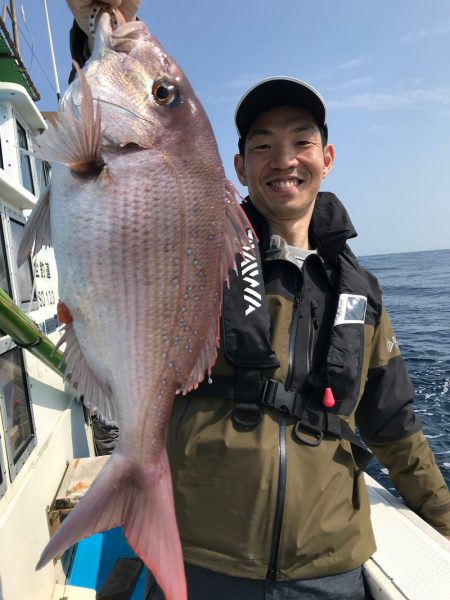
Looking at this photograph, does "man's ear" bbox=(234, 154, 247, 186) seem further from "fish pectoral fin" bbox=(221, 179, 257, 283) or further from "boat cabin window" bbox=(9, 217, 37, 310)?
"boat cabin window" bbox=(9, 217, 37, 310)

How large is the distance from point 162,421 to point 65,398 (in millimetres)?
3896

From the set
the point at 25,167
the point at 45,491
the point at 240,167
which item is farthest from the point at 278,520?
the point at 25,167

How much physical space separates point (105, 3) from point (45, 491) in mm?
3168

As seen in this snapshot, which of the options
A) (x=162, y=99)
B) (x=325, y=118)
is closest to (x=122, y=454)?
(x=162, y=99)

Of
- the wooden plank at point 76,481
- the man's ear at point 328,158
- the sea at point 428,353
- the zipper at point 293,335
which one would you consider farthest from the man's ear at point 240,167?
the sea at point 428,353

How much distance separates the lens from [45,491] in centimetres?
325

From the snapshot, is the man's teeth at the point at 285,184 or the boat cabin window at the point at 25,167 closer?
the man's teeth at the point at 285,184

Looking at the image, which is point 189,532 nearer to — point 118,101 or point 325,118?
point 118,101

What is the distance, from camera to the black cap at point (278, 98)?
2049mm

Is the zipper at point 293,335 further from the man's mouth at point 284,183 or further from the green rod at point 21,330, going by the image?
the green rod at point 21,330

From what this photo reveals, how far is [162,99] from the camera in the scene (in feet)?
4.27

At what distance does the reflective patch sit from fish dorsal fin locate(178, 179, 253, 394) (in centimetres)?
87

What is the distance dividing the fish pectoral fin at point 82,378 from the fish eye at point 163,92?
2.38 feet

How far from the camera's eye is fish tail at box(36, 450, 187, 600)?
44.5 inches
